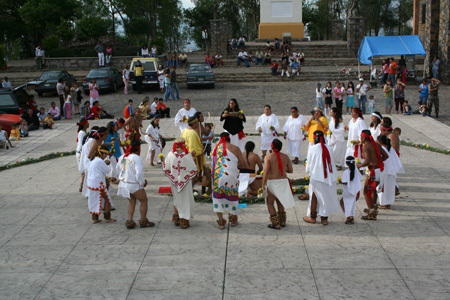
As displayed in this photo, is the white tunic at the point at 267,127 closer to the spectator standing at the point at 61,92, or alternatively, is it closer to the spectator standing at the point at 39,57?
the spectator standing at the point at 61,92

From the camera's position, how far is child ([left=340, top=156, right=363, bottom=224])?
9242 millimetres

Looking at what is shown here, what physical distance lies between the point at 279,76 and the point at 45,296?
26205 mm

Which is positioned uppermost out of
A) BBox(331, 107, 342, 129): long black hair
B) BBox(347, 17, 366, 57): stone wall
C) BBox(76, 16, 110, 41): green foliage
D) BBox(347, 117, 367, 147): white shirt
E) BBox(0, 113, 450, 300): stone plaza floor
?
BBox(76, 16, 110, 41): green foliage

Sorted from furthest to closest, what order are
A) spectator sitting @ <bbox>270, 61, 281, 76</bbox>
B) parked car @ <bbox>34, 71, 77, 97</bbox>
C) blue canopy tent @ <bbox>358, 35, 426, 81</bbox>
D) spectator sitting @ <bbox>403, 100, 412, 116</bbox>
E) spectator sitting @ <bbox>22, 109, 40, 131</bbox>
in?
spectator sitting @ <bbox>270, 61, 281, 76</bbox> < parked car @ <bbox>34, 71, 77, 97</bbox> < blue canopy tent @ <bbox>358, 35, 426, 81</bbox> < spectator sitting @ <bbox>403, 100, 412, 116</bbox> < spectator sitting @ <bbox>22, 109, 40, 131</bbox>

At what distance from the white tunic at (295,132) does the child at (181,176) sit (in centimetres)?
499

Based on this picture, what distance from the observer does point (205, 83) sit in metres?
28.9

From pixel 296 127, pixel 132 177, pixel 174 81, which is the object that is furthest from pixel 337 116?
pixel 174 81

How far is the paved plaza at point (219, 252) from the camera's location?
7043 millimetres

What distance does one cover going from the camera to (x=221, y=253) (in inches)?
324

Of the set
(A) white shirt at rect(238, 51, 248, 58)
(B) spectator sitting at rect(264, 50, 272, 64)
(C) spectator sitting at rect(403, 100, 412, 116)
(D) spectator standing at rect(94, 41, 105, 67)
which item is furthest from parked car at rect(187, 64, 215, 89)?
(C) spectator sitting at rect(403, 100, 412, 116)

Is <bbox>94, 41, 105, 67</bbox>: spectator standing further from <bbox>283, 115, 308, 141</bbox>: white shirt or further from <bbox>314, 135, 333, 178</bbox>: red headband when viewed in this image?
<bbox>314, 135, 333, 178</bbox>: red headband

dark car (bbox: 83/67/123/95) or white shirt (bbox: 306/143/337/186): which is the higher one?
dark car (bbox: 83/67/123/95)

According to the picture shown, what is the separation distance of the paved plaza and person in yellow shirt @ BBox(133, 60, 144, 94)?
16218 millimetres

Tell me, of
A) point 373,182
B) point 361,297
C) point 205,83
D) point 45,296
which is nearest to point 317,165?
point 373,182
